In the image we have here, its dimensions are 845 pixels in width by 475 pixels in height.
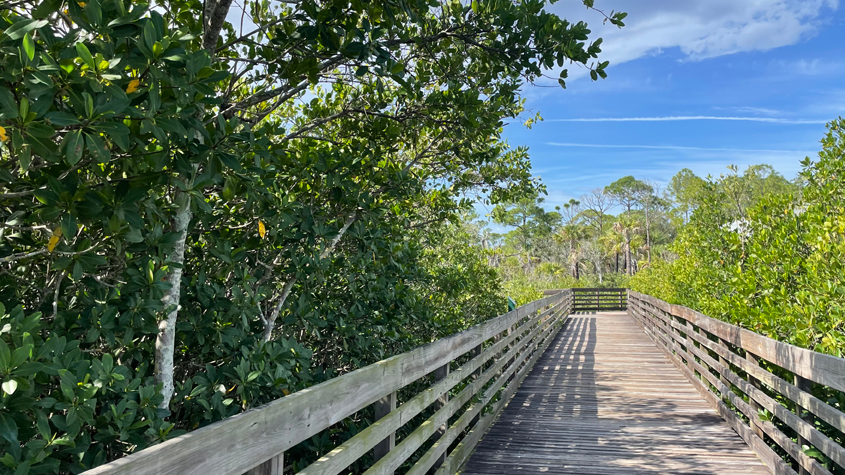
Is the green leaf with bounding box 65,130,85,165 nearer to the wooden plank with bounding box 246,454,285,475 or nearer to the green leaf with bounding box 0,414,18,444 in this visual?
the green leaf with bounding box 0,414,18,444

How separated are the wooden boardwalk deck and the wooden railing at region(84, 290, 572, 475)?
435mm

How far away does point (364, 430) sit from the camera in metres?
2.75

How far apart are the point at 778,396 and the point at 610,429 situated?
1623mm

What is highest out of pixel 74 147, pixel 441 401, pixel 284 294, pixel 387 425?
pixel 74 147

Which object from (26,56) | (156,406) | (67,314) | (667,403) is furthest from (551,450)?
(26,56)

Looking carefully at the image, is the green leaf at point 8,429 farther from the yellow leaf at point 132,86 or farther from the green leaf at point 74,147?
the yellow leaf at point 132,86

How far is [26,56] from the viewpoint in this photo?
5.03ft

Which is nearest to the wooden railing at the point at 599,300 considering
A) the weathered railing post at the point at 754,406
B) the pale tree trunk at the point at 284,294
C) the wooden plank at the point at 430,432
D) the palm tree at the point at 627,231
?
the wooden plank at the point at 430,432

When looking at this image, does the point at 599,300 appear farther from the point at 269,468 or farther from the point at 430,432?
the point at 269,468

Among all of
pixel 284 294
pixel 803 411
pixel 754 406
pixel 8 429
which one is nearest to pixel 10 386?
pixel 8 429

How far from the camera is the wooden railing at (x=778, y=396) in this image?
3398mm

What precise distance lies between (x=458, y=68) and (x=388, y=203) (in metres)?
1.21

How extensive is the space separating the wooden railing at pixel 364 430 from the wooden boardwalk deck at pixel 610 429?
435 millimetres

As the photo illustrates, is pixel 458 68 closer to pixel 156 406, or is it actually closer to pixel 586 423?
pixel 156 406
